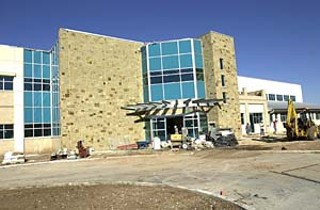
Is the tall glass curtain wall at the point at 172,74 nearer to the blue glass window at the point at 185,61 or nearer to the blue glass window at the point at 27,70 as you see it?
the blue glass window at the point at 185,61

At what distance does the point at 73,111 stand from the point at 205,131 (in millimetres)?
14649

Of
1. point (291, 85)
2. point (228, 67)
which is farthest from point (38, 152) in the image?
point (291, 85)

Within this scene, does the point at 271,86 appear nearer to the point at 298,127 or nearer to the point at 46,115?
the point at 298,127

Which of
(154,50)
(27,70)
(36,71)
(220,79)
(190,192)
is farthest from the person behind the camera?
(154,50)

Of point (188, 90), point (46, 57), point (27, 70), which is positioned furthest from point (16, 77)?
point (188, 90)

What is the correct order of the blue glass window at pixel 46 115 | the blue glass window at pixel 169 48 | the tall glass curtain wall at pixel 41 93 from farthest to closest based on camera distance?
the blue glass window at pixel 169 48 < the blue glass window at pixel 46 115 < the tall glass curtain wall at pixel 41 93

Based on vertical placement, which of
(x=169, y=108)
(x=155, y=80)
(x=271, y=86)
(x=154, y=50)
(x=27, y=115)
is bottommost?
(x=27, y=115)

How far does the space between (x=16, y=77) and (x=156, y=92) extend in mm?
15957

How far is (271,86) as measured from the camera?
67.5m

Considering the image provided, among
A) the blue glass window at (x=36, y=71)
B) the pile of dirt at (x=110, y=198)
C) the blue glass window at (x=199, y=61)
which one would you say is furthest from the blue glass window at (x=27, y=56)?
the pile of dirt at (x=110, y=198)

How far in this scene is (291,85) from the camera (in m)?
74.4

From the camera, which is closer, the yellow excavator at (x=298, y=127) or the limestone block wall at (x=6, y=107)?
the yellow excavator at (x=298, y=127)

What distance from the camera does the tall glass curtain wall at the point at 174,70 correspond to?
36.3m

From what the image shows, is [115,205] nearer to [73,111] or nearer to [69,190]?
[69,190]
